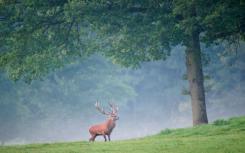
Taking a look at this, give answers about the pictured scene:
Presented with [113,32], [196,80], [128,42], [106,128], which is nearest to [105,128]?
[106,128]

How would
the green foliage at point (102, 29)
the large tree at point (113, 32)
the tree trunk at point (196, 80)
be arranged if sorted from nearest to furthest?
the green foliage at point (102, 29) → the large tree at point (113, 32) → the tree trunk at point (196, 80)

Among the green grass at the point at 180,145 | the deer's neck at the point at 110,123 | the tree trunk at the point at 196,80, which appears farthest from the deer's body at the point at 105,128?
the tree trunk at the point at 196,80

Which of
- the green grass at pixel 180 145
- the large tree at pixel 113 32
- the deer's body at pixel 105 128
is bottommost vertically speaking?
the green grass at pixel 180 145

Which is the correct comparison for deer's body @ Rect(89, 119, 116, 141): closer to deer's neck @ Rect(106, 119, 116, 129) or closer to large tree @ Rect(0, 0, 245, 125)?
deer's neck @ Rect(106, 119, 116, 129)

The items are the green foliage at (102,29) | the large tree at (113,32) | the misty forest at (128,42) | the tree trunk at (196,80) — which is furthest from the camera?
the tree trunk at (196,80)

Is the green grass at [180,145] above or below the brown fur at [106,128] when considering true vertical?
below

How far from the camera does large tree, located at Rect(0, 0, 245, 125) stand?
2816 centimetres

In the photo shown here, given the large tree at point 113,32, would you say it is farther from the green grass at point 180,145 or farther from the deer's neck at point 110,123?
the deer's neck at point 110,123

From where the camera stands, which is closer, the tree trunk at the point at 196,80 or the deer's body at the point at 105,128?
the deer's body at the point at 105,128

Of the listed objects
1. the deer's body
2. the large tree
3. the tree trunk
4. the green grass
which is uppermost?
the large tree

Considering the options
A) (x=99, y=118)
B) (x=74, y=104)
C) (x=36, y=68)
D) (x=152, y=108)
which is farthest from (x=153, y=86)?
(x=36, y=68)

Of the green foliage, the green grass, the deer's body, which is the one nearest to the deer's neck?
the deer's body

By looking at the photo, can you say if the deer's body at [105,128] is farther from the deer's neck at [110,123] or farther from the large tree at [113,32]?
the large tree at [113,32]

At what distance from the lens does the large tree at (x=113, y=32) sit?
28.2m
